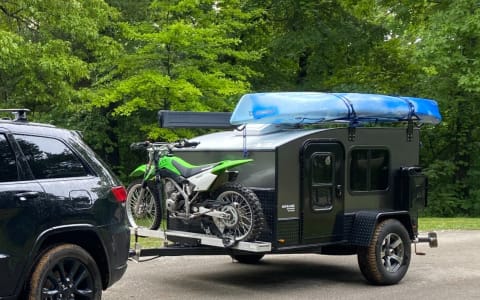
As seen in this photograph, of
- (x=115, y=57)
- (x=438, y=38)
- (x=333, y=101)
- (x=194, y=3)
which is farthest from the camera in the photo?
(x=438, y=38)

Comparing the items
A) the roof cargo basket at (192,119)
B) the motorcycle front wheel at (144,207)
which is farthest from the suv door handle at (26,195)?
the roof cargo basket at (192,119)

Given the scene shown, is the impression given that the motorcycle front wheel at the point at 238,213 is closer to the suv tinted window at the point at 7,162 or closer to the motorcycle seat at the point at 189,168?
the motorcycle seat at the point at 189,168

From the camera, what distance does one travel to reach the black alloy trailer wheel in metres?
5.52

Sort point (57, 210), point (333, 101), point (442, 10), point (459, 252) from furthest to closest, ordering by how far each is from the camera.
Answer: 1. point (442, 10)
2. point (459, 252)
3. point (333, 101)
4. point (57, 210)

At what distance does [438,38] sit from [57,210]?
18.4 metres

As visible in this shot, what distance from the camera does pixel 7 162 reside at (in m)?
5.52

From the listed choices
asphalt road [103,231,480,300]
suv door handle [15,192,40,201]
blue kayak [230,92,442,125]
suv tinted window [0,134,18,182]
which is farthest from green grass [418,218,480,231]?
suv tinted window [0,134,18,182]

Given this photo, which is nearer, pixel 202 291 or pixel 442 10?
pixel 202 291

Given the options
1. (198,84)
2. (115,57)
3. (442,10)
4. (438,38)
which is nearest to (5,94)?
(115,57)

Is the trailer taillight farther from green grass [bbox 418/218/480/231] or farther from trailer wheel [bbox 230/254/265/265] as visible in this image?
green grass [bbox 418/218/480/231]

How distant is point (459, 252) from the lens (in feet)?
36.9

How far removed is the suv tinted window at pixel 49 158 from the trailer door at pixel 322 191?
9.62 feet

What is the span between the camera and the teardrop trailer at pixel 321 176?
25.3 ft

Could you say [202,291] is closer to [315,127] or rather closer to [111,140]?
[315,127]
